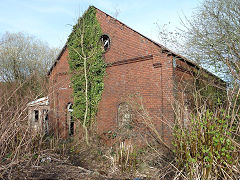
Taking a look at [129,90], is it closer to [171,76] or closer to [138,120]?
[138,120]

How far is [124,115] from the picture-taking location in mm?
10547

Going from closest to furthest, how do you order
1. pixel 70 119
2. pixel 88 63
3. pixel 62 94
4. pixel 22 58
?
pixel 88 63, pixel 70 119, pixel 62 94, pixel 22 58

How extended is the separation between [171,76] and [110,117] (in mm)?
4088

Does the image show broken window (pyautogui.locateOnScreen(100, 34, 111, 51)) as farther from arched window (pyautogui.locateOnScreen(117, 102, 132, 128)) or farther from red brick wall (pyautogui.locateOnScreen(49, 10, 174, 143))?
arched window (pyautogui.locateOnScreen(117, 102, 132, 128))

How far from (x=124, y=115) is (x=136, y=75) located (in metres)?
2.13

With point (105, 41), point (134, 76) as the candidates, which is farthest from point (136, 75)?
point (105, 41)

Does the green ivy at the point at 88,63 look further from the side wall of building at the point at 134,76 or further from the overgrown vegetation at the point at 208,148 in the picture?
the overgrown vegetation at the point at 208,148

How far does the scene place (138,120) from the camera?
978 centimetres

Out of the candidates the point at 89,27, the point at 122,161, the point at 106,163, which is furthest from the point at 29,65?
the point at 122,161

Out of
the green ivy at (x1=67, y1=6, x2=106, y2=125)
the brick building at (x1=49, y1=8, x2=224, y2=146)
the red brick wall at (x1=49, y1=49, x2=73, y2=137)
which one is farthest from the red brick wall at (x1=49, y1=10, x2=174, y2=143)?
the red brick wall at (x1=49, y1=49, x2=73, y2=137)

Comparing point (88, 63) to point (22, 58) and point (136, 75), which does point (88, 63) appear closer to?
point (136, 75)

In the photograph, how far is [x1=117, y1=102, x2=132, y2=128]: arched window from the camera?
10156mm

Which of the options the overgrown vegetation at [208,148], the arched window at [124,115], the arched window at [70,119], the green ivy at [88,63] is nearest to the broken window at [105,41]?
the green ivy at [88,63]

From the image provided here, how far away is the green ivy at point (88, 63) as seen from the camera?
1185cm
